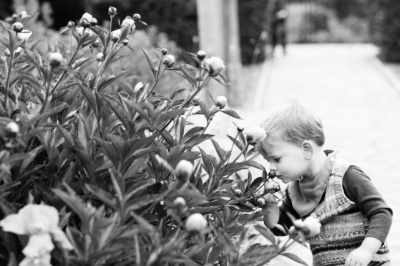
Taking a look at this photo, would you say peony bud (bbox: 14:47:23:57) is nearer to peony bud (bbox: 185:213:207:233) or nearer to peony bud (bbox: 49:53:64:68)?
peony bud (bbox: 49:53:64:68)

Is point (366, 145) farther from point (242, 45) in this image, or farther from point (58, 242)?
point (242, 45)

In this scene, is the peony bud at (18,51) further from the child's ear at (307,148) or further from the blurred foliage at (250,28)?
the blurred foliage at (250,28)

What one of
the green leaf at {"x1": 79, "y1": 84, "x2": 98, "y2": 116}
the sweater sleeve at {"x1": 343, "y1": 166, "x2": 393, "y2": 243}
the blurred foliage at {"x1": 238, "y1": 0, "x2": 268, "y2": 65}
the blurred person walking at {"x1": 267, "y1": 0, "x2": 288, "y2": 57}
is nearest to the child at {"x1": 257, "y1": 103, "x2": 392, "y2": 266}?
the sweater sleeve at {"x1": 343, "y1": 166, "x2": 393, "y2": 243}

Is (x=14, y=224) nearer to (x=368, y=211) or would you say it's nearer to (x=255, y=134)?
(x=255, y=134)

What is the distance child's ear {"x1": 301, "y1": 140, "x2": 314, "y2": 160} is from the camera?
8.67 ft

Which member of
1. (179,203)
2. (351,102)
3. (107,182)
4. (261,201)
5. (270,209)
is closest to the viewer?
(179,203)

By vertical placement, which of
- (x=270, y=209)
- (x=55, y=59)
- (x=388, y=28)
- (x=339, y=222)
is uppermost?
(x=55, y=59)

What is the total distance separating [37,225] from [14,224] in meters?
0.06

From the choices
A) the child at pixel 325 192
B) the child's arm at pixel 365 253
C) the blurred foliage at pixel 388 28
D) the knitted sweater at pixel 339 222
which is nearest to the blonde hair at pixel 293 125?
the child at pixel 325 192

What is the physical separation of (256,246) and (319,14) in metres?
28.4

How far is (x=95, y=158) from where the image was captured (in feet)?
6.49

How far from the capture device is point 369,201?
262 cm

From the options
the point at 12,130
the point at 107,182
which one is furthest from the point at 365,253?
the point at 12,130

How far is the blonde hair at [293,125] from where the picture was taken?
2.61 metres
